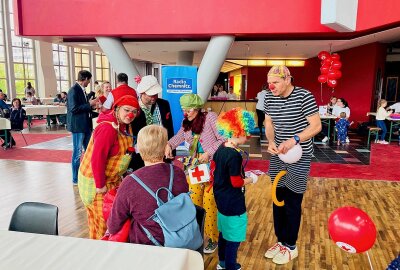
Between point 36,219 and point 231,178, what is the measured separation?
47.9 inches

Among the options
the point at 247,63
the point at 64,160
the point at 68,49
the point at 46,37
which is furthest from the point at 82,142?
the point at 68,49

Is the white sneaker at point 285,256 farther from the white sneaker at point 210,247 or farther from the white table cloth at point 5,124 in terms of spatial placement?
the white table cloth at point 5,124

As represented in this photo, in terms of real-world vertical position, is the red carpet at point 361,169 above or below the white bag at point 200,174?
below

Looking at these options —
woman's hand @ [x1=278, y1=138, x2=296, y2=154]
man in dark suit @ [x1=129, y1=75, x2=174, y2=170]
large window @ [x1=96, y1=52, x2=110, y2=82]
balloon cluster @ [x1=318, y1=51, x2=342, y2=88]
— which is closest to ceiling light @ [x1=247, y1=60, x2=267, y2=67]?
balloon cluster @ [x1=318, y1=51, x2=342, y2=88]

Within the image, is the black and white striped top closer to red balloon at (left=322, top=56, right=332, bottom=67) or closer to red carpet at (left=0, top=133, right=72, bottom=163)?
red carpet at (left=0, top=133, right=72, bottom=163)

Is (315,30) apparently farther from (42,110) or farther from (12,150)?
(42,110)

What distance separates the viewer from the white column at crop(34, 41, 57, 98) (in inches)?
685

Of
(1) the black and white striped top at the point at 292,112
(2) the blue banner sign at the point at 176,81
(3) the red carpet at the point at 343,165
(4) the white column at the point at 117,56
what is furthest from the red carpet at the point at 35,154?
(1) the black and white striped top at the point at 292,112

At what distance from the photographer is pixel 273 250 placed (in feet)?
9.29

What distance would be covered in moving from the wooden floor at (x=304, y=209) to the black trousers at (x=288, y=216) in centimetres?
23

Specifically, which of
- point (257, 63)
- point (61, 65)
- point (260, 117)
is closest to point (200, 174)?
point (260, 117)

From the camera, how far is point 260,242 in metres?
3.08

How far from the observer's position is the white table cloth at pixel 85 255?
130 centimetres

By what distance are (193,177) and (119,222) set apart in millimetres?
1035
